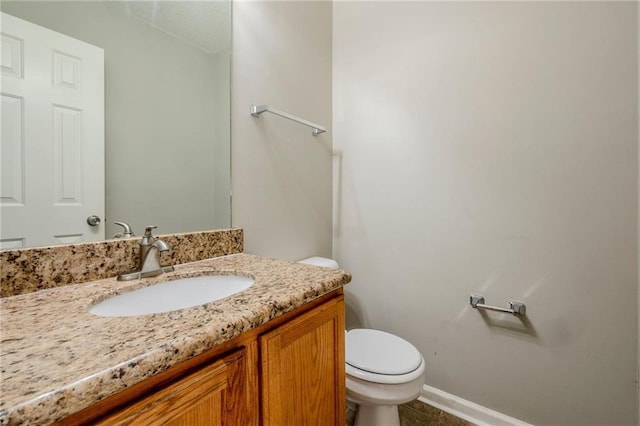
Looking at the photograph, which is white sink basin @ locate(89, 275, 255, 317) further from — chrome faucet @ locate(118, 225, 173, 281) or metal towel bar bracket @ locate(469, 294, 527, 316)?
metal towel bar bracket @ locate(469, 294, 527, 316)

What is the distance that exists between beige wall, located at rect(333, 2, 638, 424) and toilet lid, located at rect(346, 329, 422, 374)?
0.28 metres

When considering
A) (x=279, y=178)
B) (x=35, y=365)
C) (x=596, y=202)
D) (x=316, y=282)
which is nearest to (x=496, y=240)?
(x=596, y=202)

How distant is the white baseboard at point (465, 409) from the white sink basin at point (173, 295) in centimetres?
121

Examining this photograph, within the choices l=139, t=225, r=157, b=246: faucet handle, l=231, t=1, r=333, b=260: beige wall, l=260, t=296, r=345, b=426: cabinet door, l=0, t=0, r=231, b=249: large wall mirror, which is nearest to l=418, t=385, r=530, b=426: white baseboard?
l=260, t=296, r=345, b=426: cabinet door

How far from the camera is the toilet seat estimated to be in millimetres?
1018

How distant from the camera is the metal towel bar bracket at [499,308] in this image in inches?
45.6

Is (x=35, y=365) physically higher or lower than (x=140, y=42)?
lower

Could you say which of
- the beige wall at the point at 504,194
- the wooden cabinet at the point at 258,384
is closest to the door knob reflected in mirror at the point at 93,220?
the wooden cabinet at the point at 258,384

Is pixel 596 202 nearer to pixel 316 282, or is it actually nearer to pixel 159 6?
pixel 316 282

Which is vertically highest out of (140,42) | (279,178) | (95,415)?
(140,42)

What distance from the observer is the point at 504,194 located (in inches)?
47.0

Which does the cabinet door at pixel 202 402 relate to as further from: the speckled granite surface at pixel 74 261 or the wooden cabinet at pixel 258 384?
the speckled granite surface at pixel 74 261

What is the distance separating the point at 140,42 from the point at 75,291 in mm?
812

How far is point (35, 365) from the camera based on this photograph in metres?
0.36
